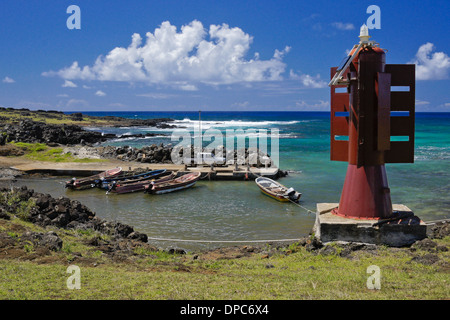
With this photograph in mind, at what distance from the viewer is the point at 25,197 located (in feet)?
53.2

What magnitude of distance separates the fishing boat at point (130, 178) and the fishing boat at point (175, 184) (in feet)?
8.36

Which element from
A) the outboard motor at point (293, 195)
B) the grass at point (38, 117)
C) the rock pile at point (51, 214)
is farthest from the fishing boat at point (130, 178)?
the grass at point (38, 117)

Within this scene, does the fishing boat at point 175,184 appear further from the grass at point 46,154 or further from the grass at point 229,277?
the grass at point 229,277

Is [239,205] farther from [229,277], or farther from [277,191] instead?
[229,277]

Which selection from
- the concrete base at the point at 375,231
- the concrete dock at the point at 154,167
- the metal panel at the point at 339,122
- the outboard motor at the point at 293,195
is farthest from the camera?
the concrete dock at the point at 154,167

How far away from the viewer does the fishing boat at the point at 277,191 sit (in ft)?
78.0

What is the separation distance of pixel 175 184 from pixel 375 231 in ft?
62.1

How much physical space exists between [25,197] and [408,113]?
15.0 meters

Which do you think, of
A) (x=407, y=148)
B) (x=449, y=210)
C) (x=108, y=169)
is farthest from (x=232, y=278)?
(x=108, y=169)

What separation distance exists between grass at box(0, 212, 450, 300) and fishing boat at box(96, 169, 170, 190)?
57.3ft

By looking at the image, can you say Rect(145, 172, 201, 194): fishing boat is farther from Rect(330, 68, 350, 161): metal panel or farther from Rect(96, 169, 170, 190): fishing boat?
Rect(330, 68, 350, 161): metal panel

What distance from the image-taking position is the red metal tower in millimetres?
11398
